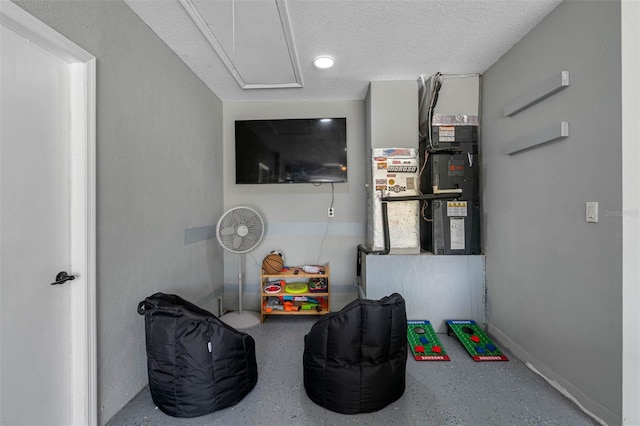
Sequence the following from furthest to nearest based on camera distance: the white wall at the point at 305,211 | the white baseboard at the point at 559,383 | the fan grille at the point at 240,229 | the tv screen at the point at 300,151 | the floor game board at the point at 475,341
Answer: the white wall at the point at 305,211, the tv screen at the point at 300,151, the fan grille at the point at 240,229, the floor game board at the point at 475,341, the white baseboard at the point at 559,383

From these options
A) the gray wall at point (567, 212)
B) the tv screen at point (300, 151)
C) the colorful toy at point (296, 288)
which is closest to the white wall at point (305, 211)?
the tv screen at point (300, 151)

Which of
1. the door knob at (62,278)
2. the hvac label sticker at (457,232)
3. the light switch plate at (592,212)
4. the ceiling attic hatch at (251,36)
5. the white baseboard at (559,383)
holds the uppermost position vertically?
the ceiling attic hatch at (251,36)

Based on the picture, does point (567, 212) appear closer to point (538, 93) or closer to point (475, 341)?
point (538, 93)

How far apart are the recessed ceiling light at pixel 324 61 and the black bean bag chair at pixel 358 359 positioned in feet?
6.41

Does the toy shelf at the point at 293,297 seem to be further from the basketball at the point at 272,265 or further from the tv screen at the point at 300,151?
the tv screen at the point at 300,151

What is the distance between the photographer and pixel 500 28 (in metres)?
1.80

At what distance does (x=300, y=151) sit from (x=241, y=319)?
1.94 m

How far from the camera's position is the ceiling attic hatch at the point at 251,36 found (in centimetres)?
157

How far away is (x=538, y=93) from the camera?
1714 mm

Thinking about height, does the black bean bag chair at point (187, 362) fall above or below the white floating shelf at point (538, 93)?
below

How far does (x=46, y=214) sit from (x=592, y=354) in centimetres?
293

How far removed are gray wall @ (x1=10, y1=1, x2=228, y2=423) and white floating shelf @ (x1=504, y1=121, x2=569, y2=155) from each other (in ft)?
8.81

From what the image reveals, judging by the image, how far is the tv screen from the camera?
2.79 meters

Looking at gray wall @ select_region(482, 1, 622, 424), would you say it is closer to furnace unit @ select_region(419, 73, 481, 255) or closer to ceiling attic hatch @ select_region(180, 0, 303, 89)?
furnace unit @ select_region(419, 73, 481, 255)
